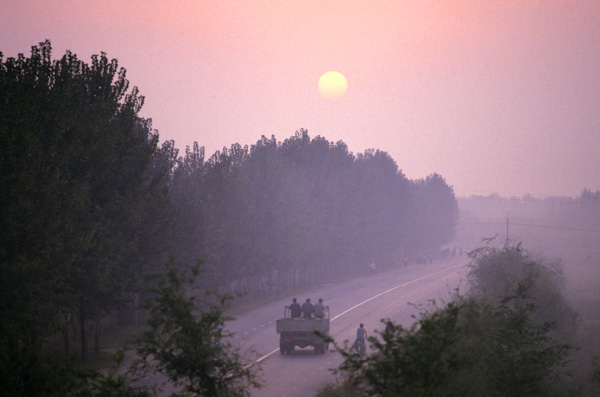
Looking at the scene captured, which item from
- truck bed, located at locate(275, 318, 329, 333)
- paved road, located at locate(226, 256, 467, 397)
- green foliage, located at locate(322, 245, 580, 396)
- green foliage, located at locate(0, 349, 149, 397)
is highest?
green foliage, located at locate(0, 349, 149, 397)

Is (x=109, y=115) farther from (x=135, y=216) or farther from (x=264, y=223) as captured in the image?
(x=264, y=223)

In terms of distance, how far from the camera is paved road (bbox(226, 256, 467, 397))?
2586cm

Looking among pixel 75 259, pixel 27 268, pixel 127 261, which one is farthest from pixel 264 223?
pixel 27 268

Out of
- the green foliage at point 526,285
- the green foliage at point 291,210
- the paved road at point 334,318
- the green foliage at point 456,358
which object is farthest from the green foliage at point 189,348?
the green foliage at point 291,210

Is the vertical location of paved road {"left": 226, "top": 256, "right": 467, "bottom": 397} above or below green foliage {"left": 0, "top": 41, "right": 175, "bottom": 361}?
below

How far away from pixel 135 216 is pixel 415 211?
96.6 metres

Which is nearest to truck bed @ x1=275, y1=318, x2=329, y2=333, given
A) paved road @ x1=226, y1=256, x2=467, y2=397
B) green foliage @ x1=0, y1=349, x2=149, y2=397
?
paved road @ x1=226, y1=256, x2=467, y2=397

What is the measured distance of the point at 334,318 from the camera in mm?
47531

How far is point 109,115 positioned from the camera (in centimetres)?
2903

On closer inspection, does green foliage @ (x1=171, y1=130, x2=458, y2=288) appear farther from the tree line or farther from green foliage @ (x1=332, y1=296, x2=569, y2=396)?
green foliage @ (x1=332, y1=296, x2=569, y2=396)

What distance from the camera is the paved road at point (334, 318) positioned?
84.8 ft

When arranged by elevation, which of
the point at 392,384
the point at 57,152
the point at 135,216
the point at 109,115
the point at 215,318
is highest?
the point at 109,115

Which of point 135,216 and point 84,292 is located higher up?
point 135,216

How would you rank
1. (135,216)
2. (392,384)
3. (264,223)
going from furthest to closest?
1. (264,223)
2. (135,216)
3. (392,384)
